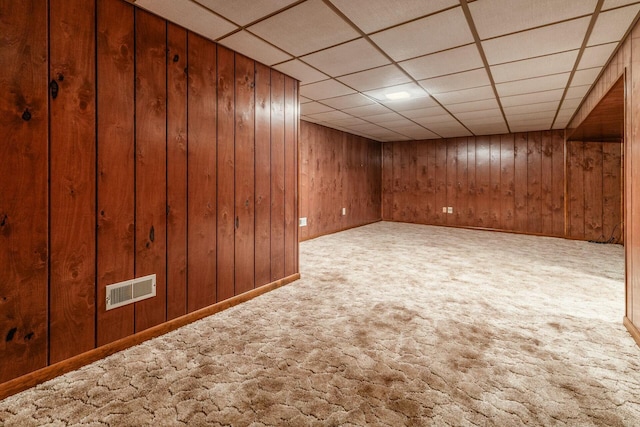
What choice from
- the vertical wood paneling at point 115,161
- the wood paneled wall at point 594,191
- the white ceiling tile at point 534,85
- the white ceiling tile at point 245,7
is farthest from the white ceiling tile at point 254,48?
the wood paneled wall at point 594,191

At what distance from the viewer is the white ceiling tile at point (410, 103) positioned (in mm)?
4258

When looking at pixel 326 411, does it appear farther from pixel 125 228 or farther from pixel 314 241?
pixel 314 241

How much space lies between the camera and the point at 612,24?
7.18 ft

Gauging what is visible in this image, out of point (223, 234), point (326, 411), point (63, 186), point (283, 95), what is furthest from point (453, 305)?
point (63, 186)

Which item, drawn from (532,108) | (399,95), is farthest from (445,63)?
(532,108)

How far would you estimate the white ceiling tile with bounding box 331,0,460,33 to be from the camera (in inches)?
77.8

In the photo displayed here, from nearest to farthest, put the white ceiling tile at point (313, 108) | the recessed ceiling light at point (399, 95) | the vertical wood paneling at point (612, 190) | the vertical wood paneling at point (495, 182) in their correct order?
the recessed ceiling light at point (399, 95) → the white ceiling tile at point (313, 108) → the vertical wood paneling at point (612, 190) → the vertical wood paneling at point (495, 182)

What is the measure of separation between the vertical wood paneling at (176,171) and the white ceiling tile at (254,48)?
36 cm

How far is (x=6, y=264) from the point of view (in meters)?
1.56

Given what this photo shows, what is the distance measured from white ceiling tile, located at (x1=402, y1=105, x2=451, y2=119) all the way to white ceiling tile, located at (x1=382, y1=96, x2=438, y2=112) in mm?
174

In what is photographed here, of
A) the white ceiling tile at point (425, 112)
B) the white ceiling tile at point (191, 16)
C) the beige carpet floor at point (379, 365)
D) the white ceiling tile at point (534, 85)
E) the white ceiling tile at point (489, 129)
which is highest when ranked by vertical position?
the white ceiling tile at point (489, 129)

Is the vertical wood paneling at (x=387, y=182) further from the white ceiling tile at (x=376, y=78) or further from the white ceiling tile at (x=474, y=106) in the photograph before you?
the white ceiling tile at (x=376, y=78)

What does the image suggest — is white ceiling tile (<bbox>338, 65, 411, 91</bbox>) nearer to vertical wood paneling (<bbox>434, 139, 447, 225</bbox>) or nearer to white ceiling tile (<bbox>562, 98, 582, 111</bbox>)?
white ceiling tile (<bbox>562, 98, 582, 111</bbox>)

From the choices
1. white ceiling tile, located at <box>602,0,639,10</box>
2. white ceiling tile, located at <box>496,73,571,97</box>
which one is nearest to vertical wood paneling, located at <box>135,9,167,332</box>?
white ceiling tile, located at <box>602,0,639,10</box>
